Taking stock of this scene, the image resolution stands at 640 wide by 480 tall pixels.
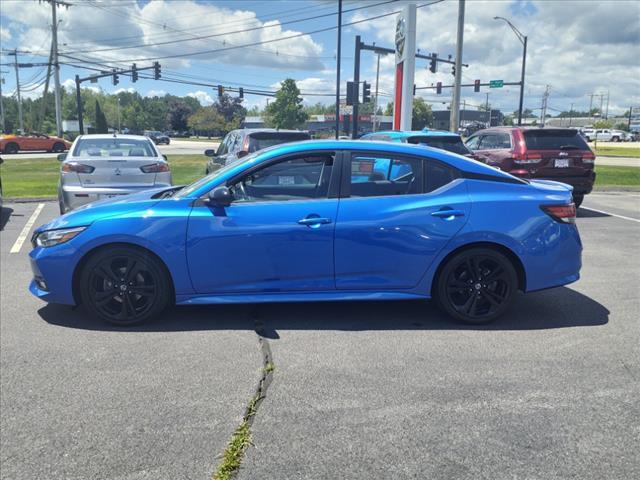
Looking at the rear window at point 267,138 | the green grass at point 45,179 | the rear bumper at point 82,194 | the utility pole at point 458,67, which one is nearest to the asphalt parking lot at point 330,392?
the rear bumper at point 82,194

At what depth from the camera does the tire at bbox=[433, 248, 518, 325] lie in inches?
183

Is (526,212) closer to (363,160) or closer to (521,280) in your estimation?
(521,280)

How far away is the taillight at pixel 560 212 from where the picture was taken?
4.66 meters

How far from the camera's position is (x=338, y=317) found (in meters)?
4.87

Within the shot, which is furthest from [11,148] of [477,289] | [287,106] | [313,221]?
[287,106]

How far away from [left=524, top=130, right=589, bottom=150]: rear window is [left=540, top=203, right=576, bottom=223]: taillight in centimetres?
628

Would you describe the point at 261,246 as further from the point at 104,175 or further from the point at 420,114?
the point at 420,114

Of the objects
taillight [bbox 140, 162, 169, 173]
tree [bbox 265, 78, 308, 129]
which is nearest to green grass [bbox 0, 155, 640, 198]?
taillight [bbox 140, 162, 169, 173]

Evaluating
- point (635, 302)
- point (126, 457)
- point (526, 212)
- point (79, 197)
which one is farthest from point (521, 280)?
point (79, 197)

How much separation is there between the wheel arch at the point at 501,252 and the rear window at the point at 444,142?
5.15m

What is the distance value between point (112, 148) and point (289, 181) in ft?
19.0

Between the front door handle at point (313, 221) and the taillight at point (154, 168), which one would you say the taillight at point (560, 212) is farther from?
the taillight at point (154, 168)

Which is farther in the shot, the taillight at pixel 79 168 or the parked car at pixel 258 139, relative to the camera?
the parked car at pixel 258 139

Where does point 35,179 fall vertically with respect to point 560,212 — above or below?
below
